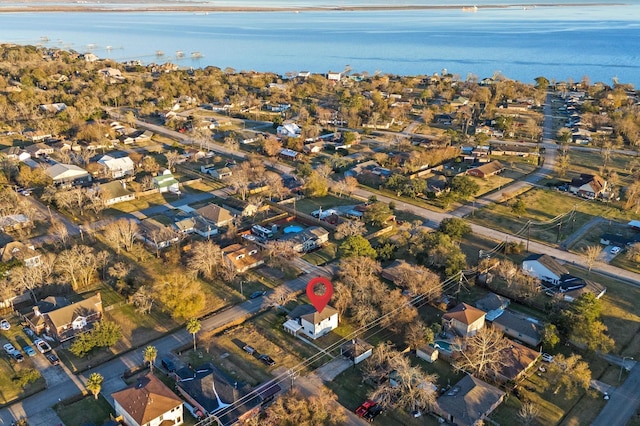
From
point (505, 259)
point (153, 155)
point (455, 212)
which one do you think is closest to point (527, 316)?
point (505, 259)

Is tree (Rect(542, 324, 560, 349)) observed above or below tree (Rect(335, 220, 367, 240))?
above

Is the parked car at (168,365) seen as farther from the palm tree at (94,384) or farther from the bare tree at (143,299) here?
the bare tree at (143,299)

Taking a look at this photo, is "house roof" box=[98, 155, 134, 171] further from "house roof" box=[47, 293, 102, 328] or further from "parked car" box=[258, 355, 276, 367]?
"parked car" box=[258, 355, 276, 367]

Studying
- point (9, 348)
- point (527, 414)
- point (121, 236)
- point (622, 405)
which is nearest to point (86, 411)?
point (9, 348)

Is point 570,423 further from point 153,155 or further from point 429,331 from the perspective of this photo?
point 153,155

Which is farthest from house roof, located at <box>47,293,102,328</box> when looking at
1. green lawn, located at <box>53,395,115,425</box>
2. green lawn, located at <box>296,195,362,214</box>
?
green lawn, located at <box>296,195,362,214</box>
